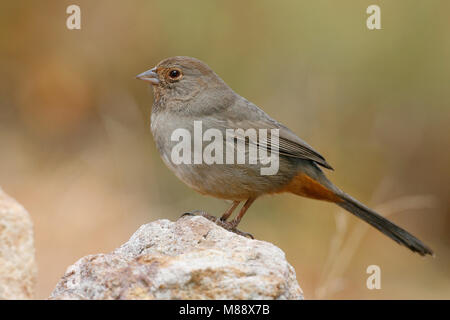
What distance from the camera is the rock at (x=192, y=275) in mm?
2715

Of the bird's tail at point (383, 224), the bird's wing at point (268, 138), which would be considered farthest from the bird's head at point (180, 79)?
the bird's tail at point (383, 224)

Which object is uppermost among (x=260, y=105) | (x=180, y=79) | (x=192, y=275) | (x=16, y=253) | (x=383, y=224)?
(x=180, y=79)

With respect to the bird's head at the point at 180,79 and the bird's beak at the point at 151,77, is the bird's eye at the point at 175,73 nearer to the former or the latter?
the bird's head at the point at 180,79

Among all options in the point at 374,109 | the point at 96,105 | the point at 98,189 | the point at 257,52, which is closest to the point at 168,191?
the point at 98,189

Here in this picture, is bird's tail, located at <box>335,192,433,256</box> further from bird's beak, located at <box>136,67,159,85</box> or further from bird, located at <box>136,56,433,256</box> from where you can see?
bird's beak, located at <box>136,67,159,85</box>

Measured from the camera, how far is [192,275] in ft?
8.94

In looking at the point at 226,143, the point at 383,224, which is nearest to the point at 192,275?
the point at 226,143

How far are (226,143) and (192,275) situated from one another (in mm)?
2085

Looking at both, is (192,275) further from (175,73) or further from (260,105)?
(260,105)

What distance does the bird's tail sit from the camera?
503cm

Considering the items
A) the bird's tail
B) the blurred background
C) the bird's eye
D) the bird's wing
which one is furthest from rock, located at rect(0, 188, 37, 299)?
the blurred background

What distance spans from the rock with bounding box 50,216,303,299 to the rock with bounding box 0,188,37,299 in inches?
11.8

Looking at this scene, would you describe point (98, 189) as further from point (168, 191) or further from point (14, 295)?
point (14, 295)
